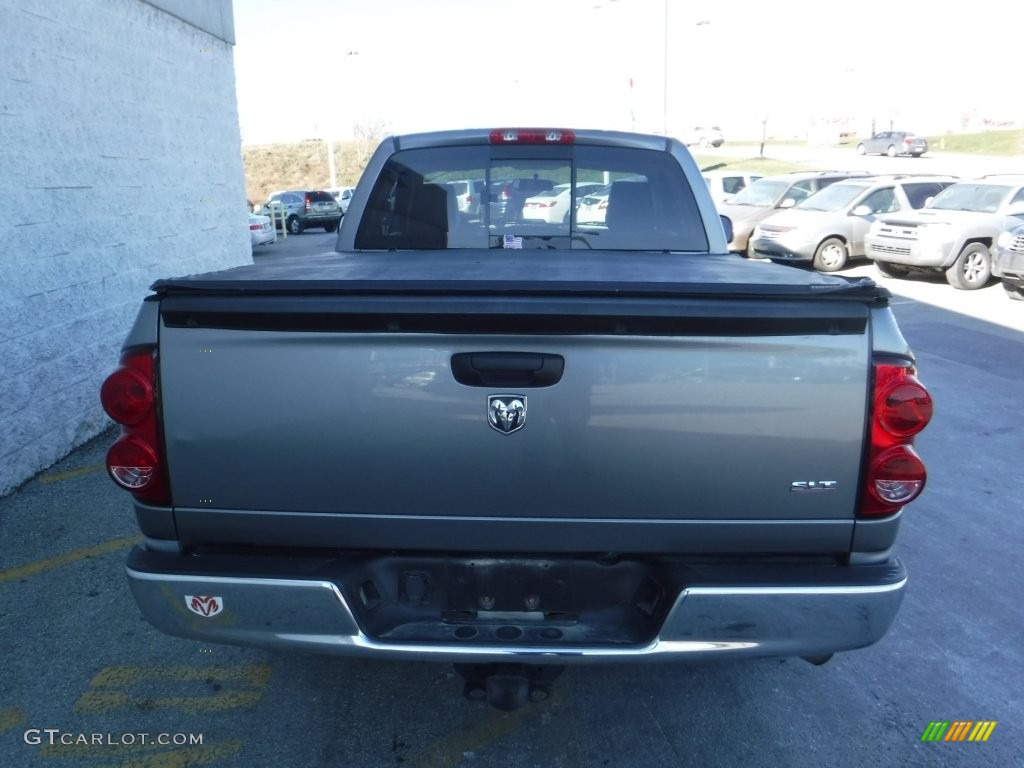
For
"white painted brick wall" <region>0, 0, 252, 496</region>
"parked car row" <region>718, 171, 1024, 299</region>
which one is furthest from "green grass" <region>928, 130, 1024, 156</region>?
"white painted brick wall" <region>0, 0, 252, 496</region>

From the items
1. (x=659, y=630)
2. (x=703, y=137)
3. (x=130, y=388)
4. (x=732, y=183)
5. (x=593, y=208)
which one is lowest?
(x=659, y=630)

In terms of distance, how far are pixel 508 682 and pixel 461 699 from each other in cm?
83

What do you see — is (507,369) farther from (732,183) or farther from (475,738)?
(732,183)

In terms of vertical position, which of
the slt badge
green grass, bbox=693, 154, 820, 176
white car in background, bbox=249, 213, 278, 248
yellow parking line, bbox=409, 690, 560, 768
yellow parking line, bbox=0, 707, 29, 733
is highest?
green grass, bbox=693, 154, 820, 176

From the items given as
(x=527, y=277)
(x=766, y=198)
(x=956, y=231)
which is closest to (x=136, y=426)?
(x=527, y=277)

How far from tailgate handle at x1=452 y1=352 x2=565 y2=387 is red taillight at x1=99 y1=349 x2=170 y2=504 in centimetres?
89

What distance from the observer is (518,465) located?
2299 mm

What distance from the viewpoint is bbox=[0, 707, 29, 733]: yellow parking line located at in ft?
9.87

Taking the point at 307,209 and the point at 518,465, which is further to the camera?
the point at 307,209

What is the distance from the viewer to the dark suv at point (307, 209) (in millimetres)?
33562

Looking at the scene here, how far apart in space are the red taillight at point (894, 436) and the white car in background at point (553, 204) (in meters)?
2.30

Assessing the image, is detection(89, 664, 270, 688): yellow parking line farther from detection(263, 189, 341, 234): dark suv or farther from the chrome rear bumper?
detection(263, 189, 341, 234): dark suv

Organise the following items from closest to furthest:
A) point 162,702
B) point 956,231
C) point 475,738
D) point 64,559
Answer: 1. point 475,738
2. point 162,702
3. point 64,559
4. point 956,231

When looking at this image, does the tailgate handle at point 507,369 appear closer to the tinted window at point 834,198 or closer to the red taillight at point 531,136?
the red taillight at point 531,136
